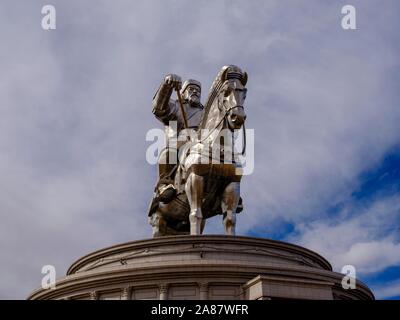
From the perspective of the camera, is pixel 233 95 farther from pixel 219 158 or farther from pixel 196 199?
pixel 196 199

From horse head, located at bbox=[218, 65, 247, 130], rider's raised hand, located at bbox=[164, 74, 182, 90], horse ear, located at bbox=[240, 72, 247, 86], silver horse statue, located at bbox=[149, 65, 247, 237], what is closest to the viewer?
horse head, located at bbox=[218, 65, 247, 130]

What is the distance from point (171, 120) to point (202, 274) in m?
8.93

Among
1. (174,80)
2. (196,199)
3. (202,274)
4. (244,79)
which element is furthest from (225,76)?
→ (202,274)

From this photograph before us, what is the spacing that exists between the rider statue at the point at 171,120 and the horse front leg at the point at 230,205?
2872mm

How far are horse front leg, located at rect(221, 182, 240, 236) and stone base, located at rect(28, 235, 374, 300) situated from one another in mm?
2172

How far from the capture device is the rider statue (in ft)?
64.1

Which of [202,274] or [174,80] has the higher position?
[174,80]

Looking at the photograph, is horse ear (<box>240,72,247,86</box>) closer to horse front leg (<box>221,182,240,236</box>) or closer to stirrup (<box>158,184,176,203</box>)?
horse front leg (<box>221,182,240,236</box>)

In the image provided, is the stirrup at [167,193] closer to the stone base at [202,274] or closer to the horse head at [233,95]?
the horse head at [233,95]

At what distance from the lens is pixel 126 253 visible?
15.0 m

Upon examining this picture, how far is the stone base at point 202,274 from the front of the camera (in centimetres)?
1230

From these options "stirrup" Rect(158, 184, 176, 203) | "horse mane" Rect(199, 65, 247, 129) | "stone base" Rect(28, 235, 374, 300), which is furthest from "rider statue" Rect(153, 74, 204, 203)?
"stone base" Rect(28, 235, 374, 300)

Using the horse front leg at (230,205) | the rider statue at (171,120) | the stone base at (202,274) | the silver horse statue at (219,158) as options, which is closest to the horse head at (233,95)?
the silver horse statue at (219,158)

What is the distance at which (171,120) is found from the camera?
20.9 metres
